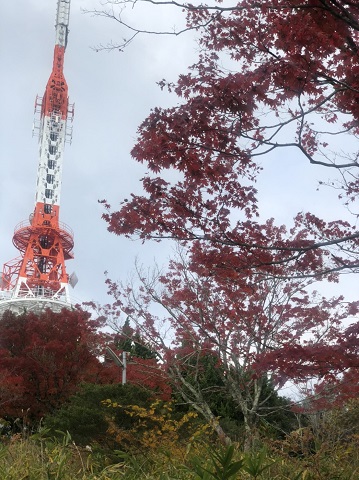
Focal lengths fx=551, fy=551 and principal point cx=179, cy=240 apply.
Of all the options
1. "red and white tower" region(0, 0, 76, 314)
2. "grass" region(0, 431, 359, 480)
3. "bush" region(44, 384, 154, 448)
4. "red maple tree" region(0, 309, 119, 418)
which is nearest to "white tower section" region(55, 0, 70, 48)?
"red and white tower" region(0, 0, 76, 314)

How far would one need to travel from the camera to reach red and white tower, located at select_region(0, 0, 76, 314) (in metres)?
37.0

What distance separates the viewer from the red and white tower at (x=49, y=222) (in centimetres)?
3697

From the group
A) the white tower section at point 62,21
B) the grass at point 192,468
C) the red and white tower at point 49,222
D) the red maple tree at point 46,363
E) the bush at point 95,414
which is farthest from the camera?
the white tower section at point 62,21

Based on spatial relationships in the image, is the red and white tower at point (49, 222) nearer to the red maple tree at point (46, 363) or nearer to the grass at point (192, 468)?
the red maple tree at point (46, 363)

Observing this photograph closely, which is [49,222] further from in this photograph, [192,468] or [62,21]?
[192,468]

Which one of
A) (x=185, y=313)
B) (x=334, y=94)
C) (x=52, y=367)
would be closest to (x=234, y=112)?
(x=334, y=94)

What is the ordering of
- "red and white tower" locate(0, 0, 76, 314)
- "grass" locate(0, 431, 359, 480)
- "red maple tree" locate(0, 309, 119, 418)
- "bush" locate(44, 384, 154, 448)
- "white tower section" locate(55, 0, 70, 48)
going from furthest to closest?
1. "white tower section" locate(55, 0, 70, 48)
2. "red and white tower" locate(0, 0, 76, 314)
3. "red maple tree" locate(0, 309, 119, 418)
4. "bush" locate(44, 384, 154, 448)
5. "grass" locate(0, 431, 359, 480)

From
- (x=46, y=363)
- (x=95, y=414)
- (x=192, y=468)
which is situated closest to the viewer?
(x=192, y=468)

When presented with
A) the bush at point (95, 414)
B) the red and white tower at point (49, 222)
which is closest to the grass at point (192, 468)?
the bush at point (95, 414)

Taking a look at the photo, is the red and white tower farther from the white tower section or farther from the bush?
the bush

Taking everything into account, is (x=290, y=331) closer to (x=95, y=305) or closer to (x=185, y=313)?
(x=185, y=313)

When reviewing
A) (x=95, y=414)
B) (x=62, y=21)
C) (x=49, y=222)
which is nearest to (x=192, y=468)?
(x=95, y=414)

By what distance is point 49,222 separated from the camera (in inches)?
1545

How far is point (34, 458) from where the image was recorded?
4148 millimetres
